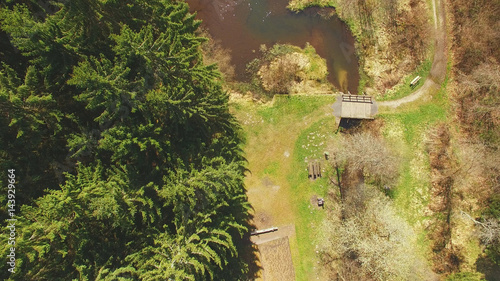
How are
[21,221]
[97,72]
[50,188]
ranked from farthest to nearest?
[50,188]
[97,72]
[21,221]

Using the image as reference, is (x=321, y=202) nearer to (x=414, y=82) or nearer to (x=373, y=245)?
(x=373, y=245)

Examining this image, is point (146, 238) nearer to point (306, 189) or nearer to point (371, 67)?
point (306, 189)

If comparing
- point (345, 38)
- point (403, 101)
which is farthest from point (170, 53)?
point (403, 101)

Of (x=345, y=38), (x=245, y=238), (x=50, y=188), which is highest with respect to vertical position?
(x=345, y=38)

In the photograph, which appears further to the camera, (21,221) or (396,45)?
(396,45)

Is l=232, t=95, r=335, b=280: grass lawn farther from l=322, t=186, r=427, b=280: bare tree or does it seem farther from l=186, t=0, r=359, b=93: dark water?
l=186, t=0, r=359, b=93: dark water

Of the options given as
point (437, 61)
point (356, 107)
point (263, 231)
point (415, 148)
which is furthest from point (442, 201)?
point (263, 231)

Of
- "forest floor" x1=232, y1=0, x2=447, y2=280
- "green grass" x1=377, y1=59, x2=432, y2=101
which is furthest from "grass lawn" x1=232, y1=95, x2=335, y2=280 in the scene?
"green grass" x1=377, y1=59, x2=432, y2=101

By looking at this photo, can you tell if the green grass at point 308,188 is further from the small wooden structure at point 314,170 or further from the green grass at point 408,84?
the green grass at point 408,84
